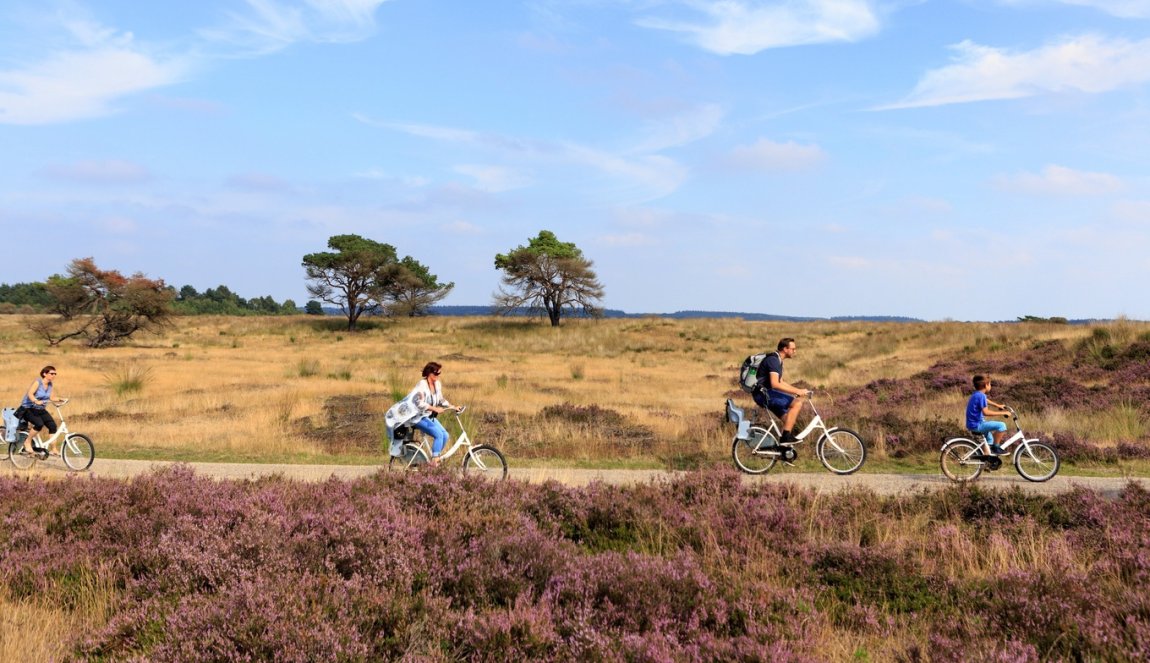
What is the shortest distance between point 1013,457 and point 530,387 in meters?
18.6

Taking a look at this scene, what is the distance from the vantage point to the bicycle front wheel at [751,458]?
448 inches

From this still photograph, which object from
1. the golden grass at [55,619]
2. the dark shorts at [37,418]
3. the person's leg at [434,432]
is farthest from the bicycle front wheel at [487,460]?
the dark shorts at [37,418]

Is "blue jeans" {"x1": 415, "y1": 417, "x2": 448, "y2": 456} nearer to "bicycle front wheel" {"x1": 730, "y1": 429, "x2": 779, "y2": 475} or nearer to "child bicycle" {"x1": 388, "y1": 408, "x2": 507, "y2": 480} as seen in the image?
"child bicycle" {"x1": 388, "y1": 408, "x2": 507, "y2": 480}

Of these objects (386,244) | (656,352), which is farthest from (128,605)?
(386,244)

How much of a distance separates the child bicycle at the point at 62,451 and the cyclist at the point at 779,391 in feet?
38.6

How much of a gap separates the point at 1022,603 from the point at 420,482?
235 inches

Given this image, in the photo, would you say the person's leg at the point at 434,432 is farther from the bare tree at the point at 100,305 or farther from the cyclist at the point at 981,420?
the bare tree at the point at 100,305

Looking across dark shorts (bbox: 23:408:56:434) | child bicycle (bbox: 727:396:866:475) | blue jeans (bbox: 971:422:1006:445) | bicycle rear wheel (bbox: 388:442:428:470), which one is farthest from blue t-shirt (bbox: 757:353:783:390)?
dark shorts (bbox: 23:408:56:434)

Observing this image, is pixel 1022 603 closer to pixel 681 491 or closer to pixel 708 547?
pixel 708 547

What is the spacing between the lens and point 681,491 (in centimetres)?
858

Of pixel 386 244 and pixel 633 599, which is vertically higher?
pixel 386 244

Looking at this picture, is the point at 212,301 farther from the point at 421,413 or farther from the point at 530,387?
the point at 421,413

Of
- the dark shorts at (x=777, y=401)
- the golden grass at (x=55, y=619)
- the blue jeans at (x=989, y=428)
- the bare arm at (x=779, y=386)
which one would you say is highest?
the bare arm at (x=779, y=386)

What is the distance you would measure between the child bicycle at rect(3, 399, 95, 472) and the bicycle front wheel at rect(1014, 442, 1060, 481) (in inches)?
613
